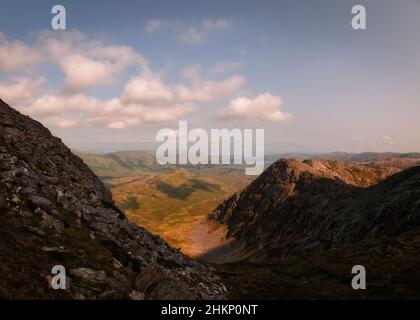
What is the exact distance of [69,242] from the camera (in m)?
22.8

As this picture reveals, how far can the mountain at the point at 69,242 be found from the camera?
18.5m

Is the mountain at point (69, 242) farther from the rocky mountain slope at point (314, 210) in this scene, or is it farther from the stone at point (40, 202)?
the rocky mountain slope at point (314, 210)

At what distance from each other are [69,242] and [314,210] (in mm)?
115532

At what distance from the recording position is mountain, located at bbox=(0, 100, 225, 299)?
18.5 metres

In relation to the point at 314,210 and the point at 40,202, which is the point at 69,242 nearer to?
the point at 40,202

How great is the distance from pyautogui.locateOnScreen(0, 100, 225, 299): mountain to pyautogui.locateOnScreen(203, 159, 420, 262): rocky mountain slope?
151 ft

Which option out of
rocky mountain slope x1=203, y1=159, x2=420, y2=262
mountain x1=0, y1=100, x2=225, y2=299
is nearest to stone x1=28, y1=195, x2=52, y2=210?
mountain x1=0, y1=100, x2=225, y2=299

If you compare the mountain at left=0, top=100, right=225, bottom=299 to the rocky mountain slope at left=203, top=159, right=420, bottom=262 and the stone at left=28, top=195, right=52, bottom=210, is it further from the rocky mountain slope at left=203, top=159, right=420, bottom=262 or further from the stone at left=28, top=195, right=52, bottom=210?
the rocky mountain slope at left=203, top=159, right=420, bottom=262

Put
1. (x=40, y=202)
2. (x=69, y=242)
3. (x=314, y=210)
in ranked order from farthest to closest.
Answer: (x=314, y=210), (x=40, y=202), (x=69, y=242)

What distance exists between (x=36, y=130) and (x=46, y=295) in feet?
101

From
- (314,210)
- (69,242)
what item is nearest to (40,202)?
(69,242)
